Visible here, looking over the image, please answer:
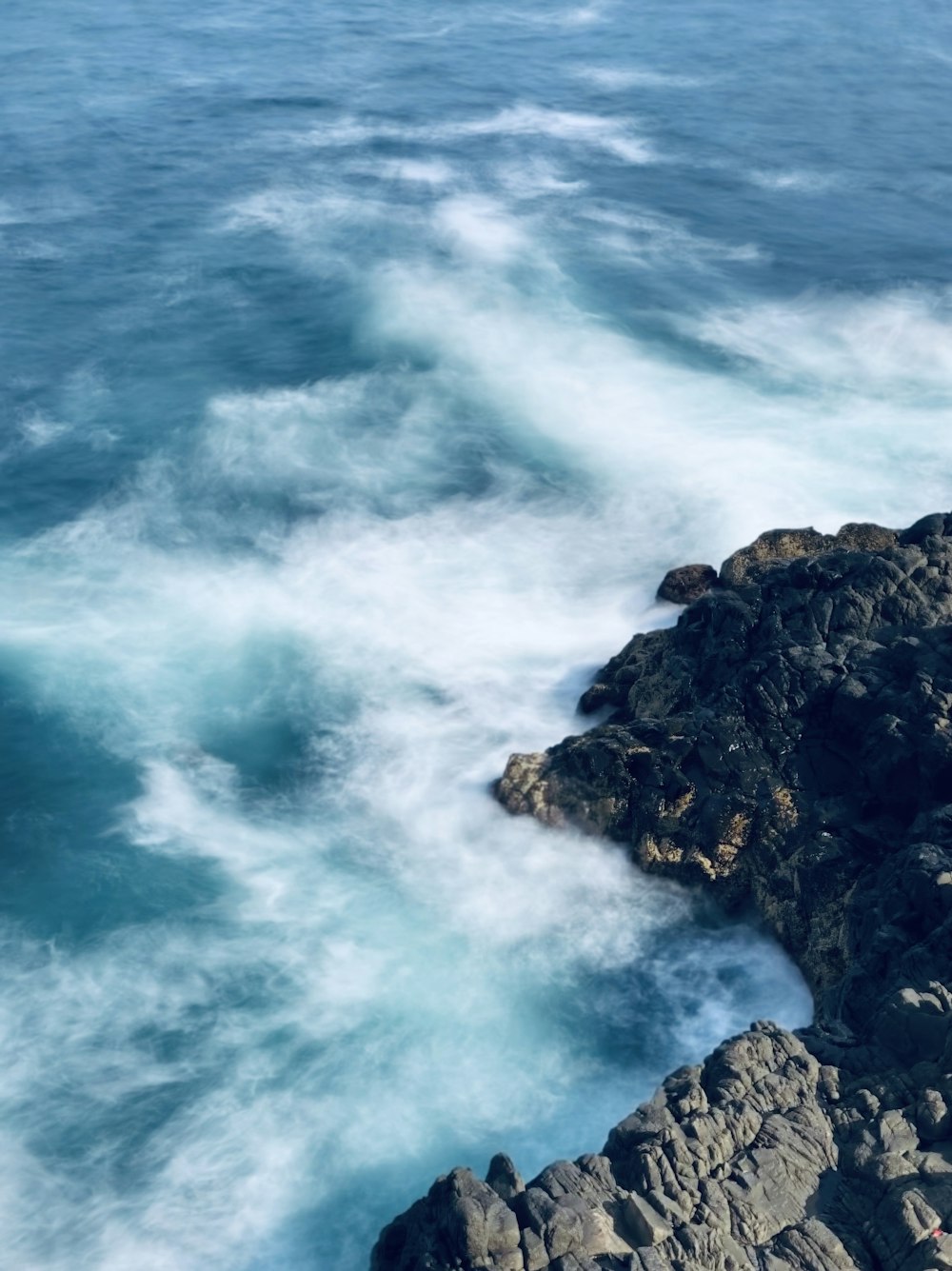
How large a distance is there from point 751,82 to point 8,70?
2497 inches

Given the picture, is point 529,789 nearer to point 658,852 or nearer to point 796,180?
point 658,852

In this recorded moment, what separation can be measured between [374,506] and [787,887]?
34.6 metres

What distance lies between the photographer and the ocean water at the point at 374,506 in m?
49.6

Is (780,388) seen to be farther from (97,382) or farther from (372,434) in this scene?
(97,382)

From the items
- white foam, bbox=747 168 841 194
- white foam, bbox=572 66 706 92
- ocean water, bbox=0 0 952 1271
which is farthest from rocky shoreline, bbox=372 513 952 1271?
white foam, bbox=572 66 706 92

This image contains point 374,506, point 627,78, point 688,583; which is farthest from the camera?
point 627,78

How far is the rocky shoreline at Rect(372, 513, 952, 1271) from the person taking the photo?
1433 inches

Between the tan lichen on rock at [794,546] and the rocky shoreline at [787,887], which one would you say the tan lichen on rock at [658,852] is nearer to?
the rocky shoreline at [787,887]

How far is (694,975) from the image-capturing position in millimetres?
52250

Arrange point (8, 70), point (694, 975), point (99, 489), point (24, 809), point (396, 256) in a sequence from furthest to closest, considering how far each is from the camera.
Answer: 1. point (8, 70)
2. point (396, 256)
3. point (99, 489)
4. point (24, 809)
5. point (694, 975)

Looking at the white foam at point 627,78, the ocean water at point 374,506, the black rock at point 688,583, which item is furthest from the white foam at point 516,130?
the black rock at point 688,583

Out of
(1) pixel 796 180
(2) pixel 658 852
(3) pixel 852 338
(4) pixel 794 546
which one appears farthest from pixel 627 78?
(2) pixel 658 852

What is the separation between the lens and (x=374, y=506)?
78.6 metres

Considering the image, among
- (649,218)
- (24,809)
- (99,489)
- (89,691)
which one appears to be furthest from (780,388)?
(24,809)
